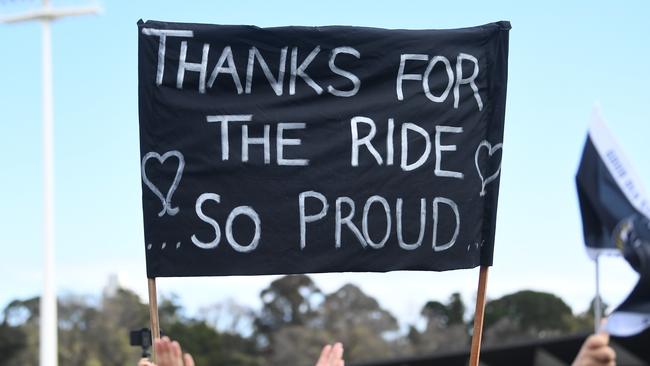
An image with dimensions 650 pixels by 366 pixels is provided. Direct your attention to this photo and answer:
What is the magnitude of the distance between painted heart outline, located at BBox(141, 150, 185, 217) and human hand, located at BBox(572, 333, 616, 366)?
2800mm

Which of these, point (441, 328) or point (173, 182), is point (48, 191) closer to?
point (173, 182)

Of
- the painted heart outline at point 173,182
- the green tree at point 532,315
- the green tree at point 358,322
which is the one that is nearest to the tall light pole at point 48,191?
the painted heart outline at point 173,182

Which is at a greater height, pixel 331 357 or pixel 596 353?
pixel 596 353

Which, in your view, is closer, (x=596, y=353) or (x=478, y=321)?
(x=596, y=353)

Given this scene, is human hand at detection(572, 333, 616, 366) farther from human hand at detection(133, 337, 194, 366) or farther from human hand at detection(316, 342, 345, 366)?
human hand at detection(133, 337, 194, 366)

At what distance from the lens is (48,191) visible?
23.4m

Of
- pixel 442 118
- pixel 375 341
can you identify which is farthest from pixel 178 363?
pixel 375 341

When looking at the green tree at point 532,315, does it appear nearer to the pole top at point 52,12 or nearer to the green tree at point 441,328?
the green tree at point 441,328

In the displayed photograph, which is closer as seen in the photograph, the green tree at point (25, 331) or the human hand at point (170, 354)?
the human hand at point (170, 354)

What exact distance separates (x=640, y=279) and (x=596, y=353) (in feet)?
1.25

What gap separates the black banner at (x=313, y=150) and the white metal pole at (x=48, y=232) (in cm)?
1819

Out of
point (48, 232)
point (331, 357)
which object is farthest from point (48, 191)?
point (331, 357)

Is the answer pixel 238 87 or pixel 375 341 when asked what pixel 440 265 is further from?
pixel 375 341

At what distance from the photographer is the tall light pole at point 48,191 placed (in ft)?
75.8
